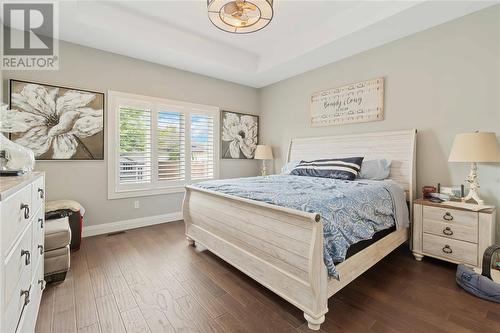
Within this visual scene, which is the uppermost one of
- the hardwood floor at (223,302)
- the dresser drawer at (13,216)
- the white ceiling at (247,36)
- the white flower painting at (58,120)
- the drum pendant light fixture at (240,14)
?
the white ceiling at (247,36)

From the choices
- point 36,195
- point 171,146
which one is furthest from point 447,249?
point 171,146

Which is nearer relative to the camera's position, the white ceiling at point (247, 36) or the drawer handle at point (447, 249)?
the drawer handle at point (447, 249)

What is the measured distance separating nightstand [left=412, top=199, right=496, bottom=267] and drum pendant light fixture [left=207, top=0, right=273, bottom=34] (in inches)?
99.4

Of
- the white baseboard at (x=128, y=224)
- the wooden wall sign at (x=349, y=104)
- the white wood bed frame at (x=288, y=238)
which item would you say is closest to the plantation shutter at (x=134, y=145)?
the white baseboard at (x=128, y=224)

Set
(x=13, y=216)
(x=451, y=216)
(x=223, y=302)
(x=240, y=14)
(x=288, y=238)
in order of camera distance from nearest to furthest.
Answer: (x=13, y=216), (x=288, y=238), (x=223, y=302), (x=240, y=14), (x=451, y=216)

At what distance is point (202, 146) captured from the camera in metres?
4.33

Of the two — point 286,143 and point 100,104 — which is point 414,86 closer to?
point 286,143

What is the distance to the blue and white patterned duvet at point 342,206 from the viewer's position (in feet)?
5.17

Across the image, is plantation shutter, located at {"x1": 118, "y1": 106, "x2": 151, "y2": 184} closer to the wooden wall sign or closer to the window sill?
the window sill

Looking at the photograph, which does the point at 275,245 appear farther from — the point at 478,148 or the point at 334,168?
the point at 478,148

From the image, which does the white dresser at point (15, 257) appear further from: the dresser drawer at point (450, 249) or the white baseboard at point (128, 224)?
the dresser drawer at point (450, 249)

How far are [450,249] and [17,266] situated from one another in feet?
10.9

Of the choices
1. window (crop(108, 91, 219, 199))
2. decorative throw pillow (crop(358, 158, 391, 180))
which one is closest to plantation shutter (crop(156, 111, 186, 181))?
window (crop(108, 91, 219, 199))

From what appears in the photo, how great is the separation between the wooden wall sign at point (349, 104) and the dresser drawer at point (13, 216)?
3672 millimetres
